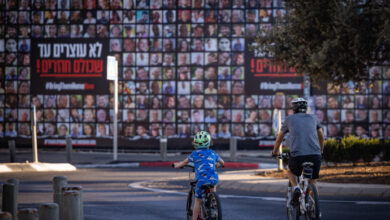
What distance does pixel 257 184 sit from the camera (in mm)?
16531

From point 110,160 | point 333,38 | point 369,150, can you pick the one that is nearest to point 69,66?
point 110,160

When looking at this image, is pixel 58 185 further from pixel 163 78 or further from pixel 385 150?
pixel 163 78

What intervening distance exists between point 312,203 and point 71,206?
2952mm

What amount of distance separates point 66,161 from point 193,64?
23.6ft

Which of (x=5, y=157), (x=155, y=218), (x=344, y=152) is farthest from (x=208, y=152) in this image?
(x=5, y=157)

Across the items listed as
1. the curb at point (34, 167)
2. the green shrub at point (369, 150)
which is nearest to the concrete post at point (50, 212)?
the green shrub at point (369, 150)

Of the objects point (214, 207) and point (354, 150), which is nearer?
point (214, 207)

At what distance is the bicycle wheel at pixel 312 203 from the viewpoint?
920cm

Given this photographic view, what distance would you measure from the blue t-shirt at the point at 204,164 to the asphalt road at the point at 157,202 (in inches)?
80.3

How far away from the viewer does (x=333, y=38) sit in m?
16.3

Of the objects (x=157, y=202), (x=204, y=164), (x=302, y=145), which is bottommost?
(x=157, y=202)

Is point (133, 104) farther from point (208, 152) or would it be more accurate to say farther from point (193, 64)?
point (208, 152)

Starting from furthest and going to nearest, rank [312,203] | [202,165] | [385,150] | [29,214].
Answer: [385,150]
[202,165]
[312,203]
[29,214]

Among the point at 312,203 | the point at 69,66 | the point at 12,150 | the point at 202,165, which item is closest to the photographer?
the point at 312,203
